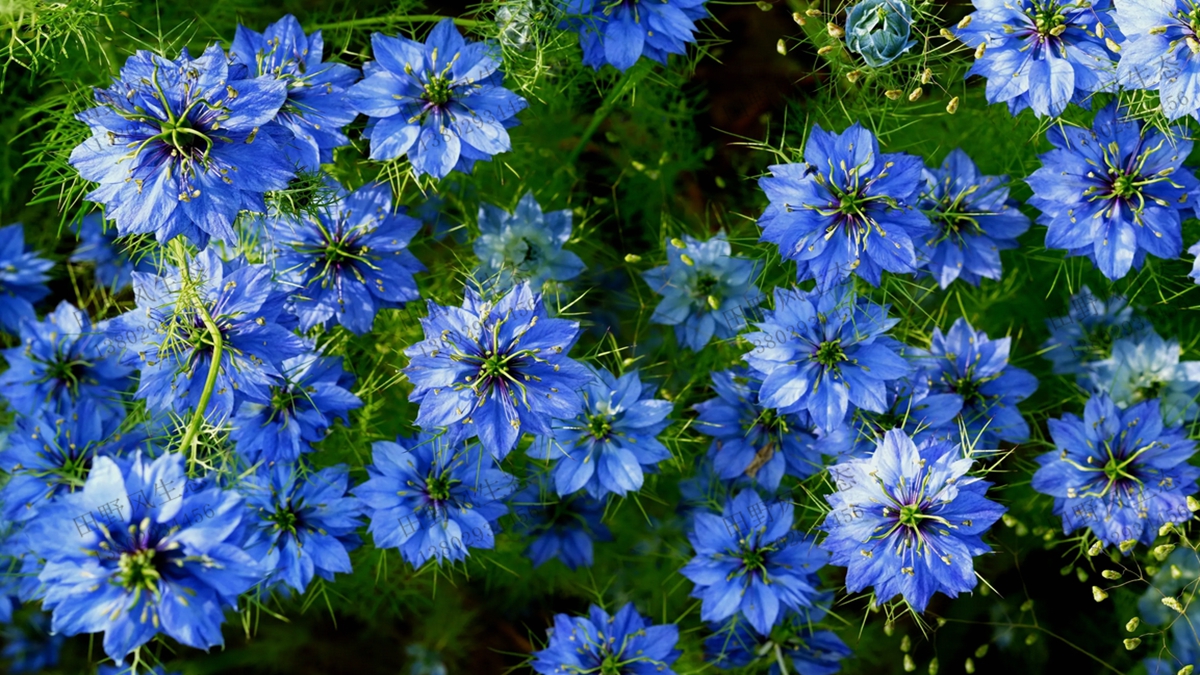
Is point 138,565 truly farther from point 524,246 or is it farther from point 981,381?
point 981,381

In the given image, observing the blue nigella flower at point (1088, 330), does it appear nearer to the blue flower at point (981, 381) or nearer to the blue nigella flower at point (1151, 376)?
the blue nigella flower at point (1151, 376)

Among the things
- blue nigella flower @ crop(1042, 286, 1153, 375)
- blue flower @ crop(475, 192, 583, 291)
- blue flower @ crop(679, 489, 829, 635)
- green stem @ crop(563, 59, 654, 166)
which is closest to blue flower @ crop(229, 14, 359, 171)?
blue flower @ crop(475, 192, 583, 291)

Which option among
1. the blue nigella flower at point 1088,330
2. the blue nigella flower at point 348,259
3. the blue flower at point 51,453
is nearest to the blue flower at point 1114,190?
the blue nigella flower at point 1088,330

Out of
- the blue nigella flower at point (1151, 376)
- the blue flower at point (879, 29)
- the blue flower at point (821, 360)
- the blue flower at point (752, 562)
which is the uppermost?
the blue flower at point (879, 29)

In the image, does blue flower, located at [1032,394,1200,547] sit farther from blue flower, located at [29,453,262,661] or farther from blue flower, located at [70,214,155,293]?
blue flower, located at [70,214,155,293]

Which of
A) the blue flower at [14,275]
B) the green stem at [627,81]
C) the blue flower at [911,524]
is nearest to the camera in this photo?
the blue flower at [911,524]
